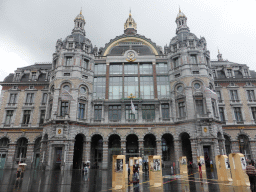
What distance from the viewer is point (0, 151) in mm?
40406

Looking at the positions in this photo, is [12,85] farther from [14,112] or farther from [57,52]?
[57,52]

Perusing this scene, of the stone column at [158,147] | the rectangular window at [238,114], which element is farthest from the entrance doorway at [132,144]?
the rectangular window at [238,114]

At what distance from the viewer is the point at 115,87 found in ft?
136

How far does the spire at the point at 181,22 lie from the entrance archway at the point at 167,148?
28055 millimetres

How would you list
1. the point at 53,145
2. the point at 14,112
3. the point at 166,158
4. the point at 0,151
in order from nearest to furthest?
the point at 53,145 < the point at 166,158 < the point at 0,151 < the point at 14,112

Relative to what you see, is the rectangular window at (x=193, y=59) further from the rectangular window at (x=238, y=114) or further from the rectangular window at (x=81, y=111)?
the rectangular window at (x=81, y=111)

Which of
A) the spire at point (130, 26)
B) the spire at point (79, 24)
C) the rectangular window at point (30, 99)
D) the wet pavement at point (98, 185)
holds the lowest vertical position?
the wet pavement at point (98, 185)

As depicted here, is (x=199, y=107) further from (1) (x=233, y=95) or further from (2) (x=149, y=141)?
(1) (x=233, y=95)

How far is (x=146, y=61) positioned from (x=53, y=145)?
2790 centimetres

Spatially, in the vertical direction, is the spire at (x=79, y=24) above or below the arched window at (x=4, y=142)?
above

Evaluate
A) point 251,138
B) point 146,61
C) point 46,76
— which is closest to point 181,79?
point 146,61

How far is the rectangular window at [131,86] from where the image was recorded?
40750 mm

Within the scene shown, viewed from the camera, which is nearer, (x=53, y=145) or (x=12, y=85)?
(x=53, y=145)

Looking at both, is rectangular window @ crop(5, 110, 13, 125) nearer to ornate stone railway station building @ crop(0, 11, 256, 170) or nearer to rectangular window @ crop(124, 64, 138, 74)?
ornate stone railway station building @ crop(0, 11, 256, 170)
